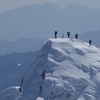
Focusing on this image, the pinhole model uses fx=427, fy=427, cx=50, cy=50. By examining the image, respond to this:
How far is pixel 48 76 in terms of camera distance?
95875 mm

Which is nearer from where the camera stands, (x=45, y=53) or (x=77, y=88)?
(x=77, y=88)

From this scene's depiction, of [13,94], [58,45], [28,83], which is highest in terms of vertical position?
[58,45]

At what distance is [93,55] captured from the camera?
103500mm

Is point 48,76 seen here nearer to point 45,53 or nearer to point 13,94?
point 45,53

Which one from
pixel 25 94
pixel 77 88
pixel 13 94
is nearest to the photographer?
pixel 77 88

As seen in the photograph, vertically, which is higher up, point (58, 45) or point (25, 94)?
point (58, 45)

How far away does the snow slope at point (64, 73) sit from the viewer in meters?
92.9

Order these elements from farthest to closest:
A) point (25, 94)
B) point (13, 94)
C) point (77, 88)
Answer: point (13, 94) → point (25, 94) → point (77, 88)

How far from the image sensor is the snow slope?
305 ft

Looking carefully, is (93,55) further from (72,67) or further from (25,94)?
(25,94)

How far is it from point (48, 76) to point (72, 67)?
639cm

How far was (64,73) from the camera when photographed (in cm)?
9631

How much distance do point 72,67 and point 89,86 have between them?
21.7ft

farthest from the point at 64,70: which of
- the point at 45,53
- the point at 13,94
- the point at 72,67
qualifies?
the point at 13,94
